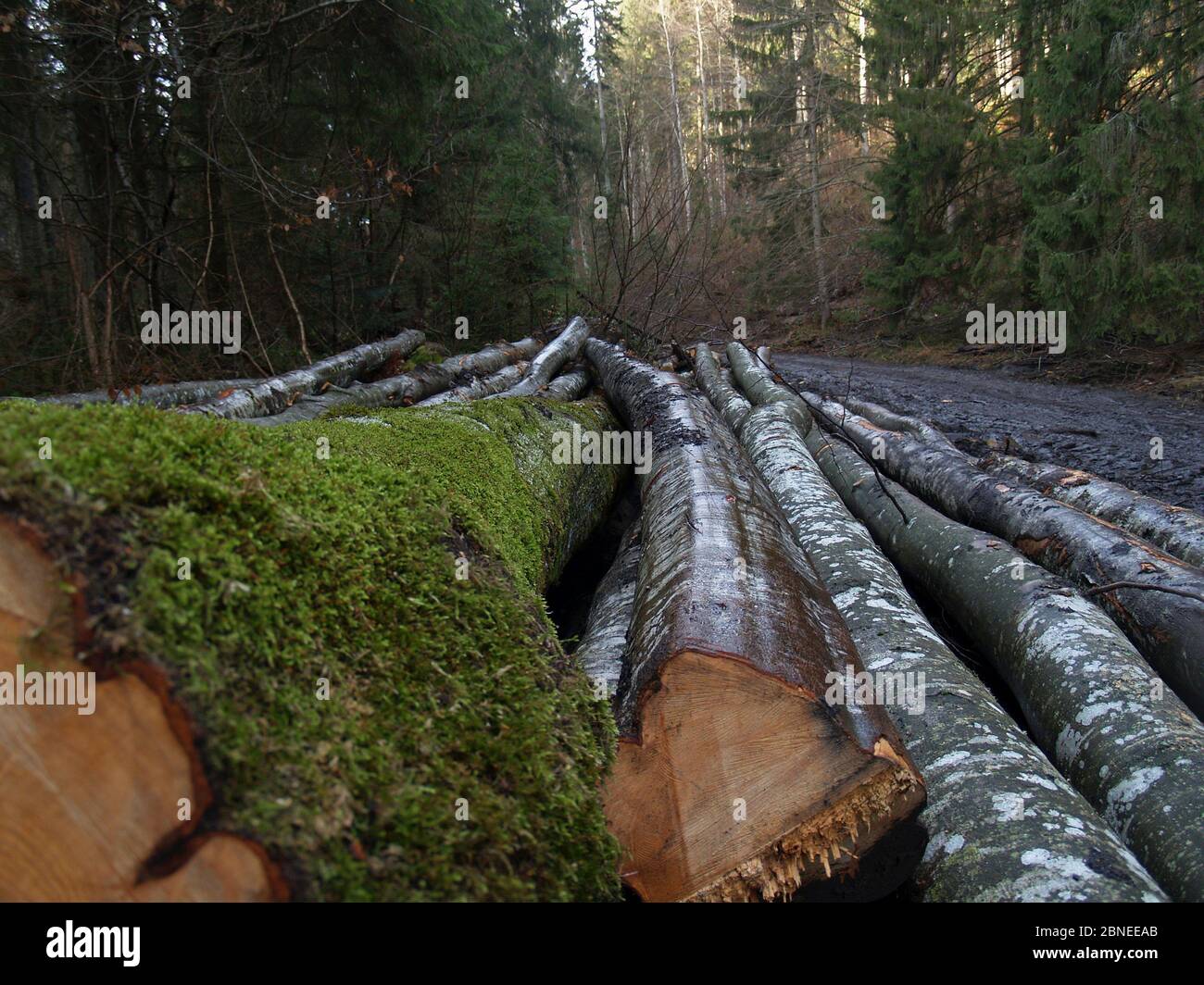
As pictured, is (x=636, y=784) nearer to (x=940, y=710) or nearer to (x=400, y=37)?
(x=940, y=710)

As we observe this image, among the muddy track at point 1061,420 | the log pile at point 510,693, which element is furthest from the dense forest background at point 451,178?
the log pile at point 510,693

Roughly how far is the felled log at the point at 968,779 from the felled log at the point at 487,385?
13.0 feet

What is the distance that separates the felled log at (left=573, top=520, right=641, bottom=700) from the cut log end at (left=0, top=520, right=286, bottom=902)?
4.30 feet

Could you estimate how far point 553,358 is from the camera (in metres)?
7.57

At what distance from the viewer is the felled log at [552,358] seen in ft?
21.2

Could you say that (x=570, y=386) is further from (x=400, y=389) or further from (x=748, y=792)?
(x=748, y=792)

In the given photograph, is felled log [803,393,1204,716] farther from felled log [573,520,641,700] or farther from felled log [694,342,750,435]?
felled log [573,520,641,700]

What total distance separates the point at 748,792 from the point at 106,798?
1233mm

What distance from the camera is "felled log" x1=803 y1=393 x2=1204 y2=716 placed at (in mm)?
2557

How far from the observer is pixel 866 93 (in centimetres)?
2012

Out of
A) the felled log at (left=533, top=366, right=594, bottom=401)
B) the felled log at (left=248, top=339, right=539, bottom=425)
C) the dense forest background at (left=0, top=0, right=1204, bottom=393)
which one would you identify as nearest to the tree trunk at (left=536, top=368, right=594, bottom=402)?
the felled log at (left=533, top=366, right=594, bottom=401)
